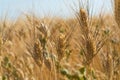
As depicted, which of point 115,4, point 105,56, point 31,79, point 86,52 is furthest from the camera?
point 31,79

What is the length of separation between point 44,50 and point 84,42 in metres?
0.47

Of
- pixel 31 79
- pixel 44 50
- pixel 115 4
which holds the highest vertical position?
pixel 115 4

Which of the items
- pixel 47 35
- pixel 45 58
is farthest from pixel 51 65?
pixel 47 35

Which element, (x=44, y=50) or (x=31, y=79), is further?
(x=31, y=79)

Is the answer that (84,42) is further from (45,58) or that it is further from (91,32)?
(45,58)

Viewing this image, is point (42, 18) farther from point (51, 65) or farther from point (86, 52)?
point (86, 52)

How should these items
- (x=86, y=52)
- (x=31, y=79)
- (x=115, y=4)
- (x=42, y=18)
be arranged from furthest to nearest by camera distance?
1. (x=42, y=18)
2. (x=31, y=79)
3. (x=115, y=4)
4. (x=86, y=52)

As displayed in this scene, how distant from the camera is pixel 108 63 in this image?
238 centimetres

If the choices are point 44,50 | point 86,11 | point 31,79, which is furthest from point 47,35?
point 86,11

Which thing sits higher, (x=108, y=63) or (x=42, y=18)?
(x=42, y=18)

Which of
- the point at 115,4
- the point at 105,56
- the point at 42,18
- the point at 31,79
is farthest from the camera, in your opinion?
the point at 42,18

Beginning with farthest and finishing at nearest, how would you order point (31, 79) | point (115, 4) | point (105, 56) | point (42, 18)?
1. point (42, 18)
2. point (31, 79)
3. point (105, 56)
4. point (115, 4)

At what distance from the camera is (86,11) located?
85.4 inches

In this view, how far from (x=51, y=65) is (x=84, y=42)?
1.50ft
